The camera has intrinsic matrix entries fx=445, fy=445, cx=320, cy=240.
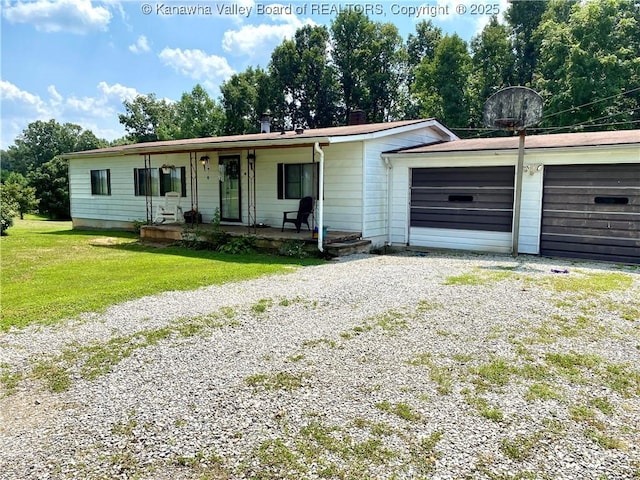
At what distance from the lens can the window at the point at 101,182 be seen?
49.8 ft

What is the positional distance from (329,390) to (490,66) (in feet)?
87.0

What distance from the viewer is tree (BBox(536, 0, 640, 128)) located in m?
19.0

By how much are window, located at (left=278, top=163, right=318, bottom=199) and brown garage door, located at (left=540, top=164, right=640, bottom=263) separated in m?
5.00

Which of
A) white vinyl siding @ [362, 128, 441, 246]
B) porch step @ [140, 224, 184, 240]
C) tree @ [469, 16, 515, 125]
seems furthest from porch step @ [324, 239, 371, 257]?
tree @ [469, 16, 515, 125]

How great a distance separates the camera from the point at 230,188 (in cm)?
1225

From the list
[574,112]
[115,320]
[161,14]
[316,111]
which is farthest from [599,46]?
[115,320]

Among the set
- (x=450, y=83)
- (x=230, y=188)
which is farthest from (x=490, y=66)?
(x=230, y=188)

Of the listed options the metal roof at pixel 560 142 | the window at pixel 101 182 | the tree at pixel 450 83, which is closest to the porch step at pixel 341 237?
the metal roof at pixel 560 142

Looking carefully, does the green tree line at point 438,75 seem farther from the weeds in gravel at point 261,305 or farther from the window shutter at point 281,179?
the weeds in gravel at point 261,305

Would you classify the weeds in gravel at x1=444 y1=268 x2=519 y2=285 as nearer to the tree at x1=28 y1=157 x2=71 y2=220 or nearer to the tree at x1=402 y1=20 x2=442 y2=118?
the tree at x1=402 y1=20 x2=442 y2=118

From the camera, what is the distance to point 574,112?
19500mm

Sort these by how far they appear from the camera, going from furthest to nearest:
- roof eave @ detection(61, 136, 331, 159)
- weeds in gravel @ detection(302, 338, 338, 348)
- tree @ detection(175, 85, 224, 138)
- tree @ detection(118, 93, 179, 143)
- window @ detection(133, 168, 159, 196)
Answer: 1. tree @ detection(118, 93, 179, 143)
2. tree @ detection(175, 85, 224, 138)
3. window @ detection(133, 168, 159, 196)
4. roof eave @ detection(61, 136, 331, 159)
5. weeds in gravel @ detection(302, 338, 338, 348)

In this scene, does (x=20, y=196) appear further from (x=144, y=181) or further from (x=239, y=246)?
(x=239, y=246)

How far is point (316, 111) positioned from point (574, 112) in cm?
1555
